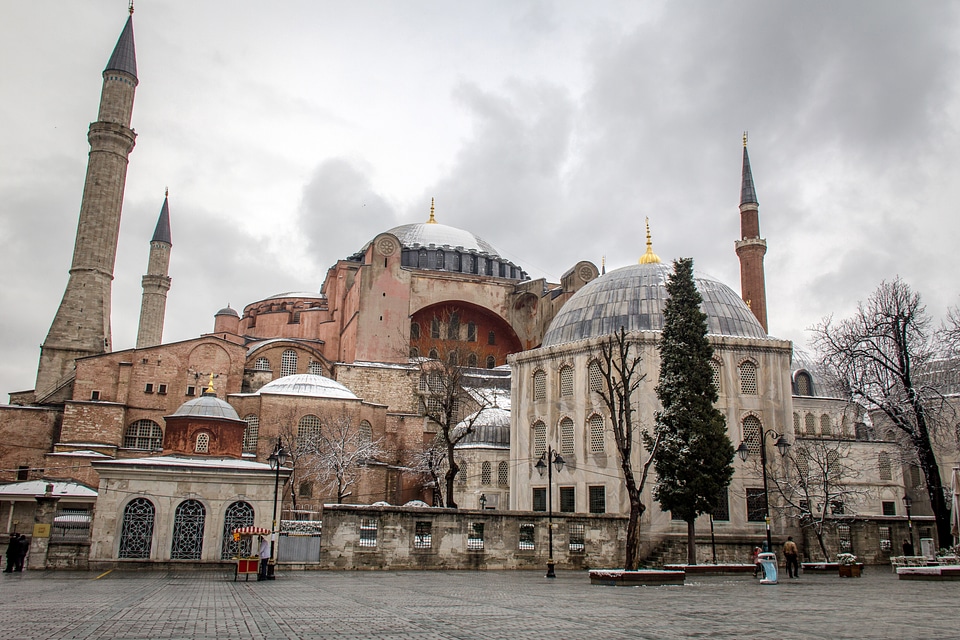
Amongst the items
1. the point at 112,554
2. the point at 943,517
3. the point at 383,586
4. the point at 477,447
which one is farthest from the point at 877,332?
the point at 112,554

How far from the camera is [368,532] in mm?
20594

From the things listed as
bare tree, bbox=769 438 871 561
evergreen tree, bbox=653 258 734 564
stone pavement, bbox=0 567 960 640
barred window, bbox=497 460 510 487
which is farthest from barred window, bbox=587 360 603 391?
stone pavement, bbox=0 567 960 640

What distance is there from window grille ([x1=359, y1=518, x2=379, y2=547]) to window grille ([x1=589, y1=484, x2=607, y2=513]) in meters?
9.56

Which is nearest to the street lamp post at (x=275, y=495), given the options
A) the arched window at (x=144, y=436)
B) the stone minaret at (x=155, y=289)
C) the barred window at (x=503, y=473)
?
the barred window at (x=503, y=473)

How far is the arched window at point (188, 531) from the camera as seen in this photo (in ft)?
67.9

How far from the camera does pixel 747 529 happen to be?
26.7 m

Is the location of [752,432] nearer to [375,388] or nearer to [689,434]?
[689,434]

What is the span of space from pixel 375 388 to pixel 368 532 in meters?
22.2

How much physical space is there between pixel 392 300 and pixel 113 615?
36.6 meters

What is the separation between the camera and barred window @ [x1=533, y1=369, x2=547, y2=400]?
30.2 meters

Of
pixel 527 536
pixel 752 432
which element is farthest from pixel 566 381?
pixel 527 536

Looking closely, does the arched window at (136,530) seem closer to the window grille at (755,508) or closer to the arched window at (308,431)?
the arched window at (308,431)

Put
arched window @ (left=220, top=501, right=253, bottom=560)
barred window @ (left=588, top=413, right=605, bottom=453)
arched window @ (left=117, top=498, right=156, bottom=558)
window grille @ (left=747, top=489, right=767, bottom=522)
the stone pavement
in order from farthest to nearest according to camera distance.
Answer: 1. barred window @ (left=588, top=413, right=605, bottom=453)
2. window grille @ (left=747, top=489, right=767, bottom=522)
3. arched window @ (left=220, top=501, right=253, bottom=560)
4. arched window @ (left=117, top=498, right=156, bottom=558)
5. the stone pavement

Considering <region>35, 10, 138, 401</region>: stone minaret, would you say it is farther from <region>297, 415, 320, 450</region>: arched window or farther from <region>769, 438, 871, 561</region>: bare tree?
<region>769, 438, 871, 561</region>: bare tree
